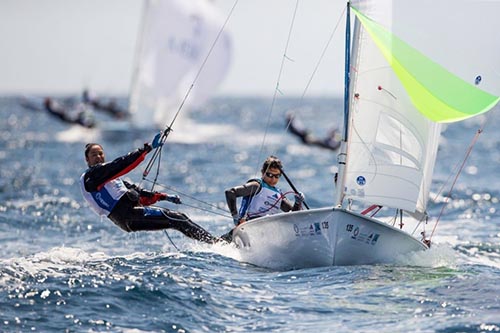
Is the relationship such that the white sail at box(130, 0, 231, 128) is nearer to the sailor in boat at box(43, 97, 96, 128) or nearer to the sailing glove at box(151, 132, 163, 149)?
the sailor in boat at box(43, 97, 96, 128)

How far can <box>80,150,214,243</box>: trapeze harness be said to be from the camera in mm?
10133

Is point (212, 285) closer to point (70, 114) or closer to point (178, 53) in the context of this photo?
point (178, 53)

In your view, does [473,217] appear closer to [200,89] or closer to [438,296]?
[438,296]

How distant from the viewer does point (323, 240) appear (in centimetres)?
938

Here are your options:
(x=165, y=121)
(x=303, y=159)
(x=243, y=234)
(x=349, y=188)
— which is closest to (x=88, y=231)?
(x=243, y=234)

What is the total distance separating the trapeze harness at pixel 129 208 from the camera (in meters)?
10.1

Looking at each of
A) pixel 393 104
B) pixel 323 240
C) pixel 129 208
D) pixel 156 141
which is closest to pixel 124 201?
pixel 129 208

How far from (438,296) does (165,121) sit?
3287 centimetres

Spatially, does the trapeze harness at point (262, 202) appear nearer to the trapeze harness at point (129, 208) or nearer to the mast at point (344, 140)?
the trapeze harness at point (129, 208)

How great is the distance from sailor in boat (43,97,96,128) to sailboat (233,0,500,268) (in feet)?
95.3

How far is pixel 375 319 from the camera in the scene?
309 inches

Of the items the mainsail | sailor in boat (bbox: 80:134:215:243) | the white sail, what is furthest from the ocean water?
the white sail

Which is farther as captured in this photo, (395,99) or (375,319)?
(395,99)

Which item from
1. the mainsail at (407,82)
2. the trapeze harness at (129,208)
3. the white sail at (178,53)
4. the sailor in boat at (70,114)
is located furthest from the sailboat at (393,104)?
the sailor in boat at (70,114)
